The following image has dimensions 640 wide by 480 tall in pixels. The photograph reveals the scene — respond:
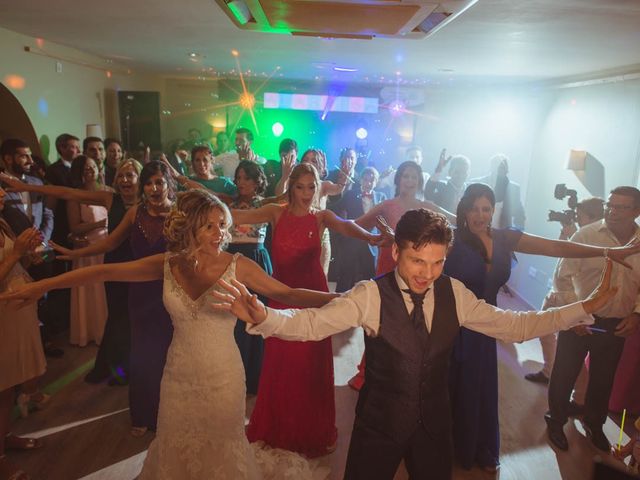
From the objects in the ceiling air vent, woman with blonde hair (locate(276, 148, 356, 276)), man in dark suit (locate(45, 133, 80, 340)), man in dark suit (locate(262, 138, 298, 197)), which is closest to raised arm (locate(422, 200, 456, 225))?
woman with blonde hair (locate(276, 148, 356, 276))

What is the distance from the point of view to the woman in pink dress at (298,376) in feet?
8.84

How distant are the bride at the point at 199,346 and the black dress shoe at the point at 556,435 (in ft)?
6.76

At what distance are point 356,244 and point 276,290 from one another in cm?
319

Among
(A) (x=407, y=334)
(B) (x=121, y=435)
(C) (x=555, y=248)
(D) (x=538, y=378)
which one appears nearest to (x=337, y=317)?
(A) (x=407, y=334)

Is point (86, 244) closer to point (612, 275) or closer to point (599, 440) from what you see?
point (612, 275)

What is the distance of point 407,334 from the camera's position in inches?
63.7

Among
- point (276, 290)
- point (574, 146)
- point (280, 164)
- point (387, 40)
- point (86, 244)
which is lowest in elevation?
point (86, 244)

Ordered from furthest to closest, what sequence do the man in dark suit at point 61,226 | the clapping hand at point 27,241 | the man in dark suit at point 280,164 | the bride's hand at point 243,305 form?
the man in dark suit at point 280,164, the man in dark suit at point 61,226, the clapping hand at point 27,241, the bride's hand at point 243,305

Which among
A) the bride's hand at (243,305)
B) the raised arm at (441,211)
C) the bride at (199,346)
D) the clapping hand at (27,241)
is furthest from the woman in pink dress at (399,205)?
the clapping hand at (27,241)

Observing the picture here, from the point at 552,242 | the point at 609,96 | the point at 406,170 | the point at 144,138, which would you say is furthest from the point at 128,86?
the point at 552,242

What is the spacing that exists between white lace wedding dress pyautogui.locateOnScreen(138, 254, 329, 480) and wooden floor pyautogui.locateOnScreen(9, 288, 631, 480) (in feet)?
2.60

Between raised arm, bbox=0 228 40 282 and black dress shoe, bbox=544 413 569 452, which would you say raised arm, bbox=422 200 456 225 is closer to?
black dress shoe, bbox=544 413 569 452

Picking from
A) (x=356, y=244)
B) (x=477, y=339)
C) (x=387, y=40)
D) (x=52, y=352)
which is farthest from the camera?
(x=356, y=244)

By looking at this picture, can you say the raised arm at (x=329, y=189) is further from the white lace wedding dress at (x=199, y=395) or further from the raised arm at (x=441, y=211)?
the white lace wedding dress at (x=199, y=395)
